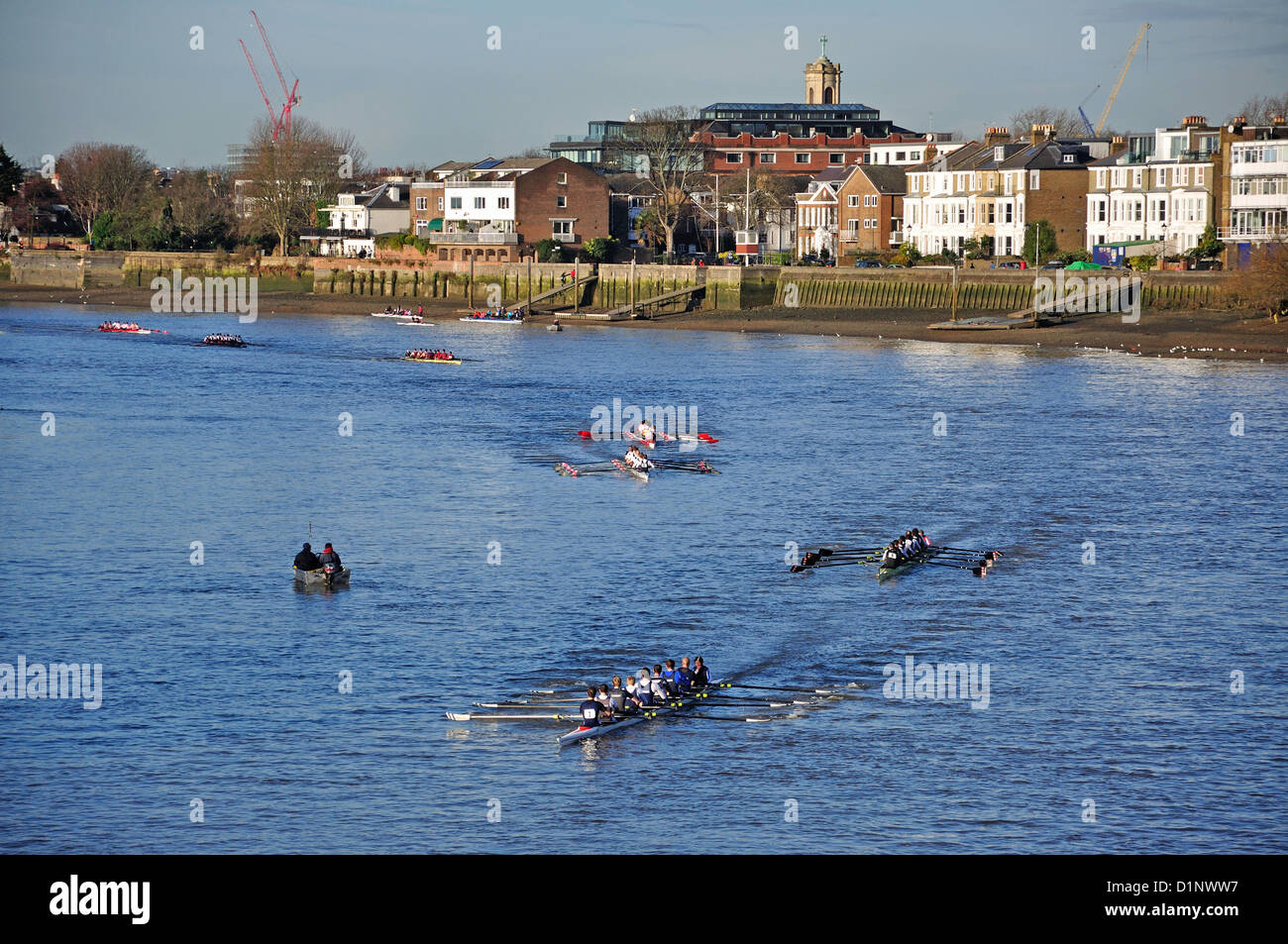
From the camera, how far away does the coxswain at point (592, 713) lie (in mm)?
27625

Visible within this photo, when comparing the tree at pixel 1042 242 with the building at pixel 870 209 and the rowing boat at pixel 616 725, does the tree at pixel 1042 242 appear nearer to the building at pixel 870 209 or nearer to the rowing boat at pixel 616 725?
the building at pixel 870 209

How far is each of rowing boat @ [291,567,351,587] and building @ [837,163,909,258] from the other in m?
97.7

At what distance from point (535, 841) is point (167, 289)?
144904 mm

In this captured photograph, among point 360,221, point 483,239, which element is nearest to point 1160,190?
point 483,239

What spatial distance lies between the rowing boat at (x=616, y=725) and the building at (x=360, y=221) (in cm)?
12704

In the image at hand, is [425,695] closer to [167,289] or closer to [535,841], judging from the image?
[535,841]

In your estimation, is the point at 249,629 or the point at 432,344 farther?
the point at 432,344

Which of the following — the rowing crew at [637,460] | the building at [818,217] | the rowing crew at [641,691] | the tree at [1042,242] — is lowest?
the rowing crew at [641,691]

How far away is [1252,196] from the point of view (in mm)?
99875

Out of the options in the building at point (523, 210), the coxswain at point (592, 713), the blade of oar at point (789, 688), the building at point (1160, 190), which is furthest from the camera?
the building at point (523, 210)

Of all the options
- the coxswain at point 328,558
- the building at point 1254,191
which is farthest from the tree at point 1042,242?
the coxswain at point 328,558
